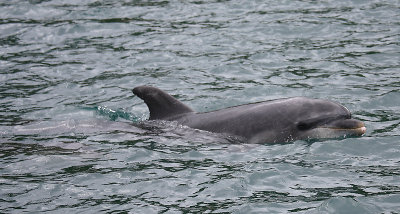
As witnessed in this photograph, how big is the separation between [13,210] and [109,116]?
4258mm

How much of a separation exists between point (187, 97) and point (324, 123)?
11.3 feet

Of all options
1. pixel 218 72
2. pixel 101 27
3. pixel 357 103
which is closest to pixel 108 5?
pixel 101 27

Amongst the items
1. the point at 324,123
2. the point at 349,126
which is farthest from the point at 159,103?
the point at 349,126

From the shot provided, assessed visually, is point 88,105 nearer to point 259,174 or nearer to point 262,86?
point 262,86

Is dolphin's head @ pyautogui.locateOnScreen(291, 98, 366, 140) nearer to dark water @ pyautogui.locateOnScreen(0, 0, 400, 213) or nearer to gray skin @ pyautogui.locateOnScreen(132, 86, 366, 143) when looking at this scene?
gray skin @ pyautogui.locateOnScreen(132, 86, 366, 143)

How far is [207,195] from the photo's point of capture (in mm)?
7883

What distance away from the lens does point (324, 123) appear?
9.45 m

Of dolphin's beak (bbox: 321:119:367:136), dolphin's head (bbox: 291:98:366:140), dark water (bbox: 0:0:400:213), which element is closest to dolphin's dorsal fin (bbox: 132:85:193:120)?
dark water (bbox: 0:0:400:213)

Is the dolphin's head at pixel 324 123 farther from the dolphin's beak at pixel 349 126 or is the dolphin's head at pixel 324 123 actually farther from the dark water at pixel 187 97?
the dark water at pixel 187 97

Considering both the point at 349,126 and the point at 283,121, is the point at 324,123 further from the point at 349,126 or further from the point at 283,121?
the point at 283,121

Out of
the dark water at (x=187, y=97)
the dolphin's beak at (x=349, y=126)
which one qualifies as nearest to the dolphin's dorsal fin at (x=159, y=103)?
the dark water at (x=187, y=97)

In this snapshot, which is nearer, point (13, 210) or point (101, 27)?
point (13, 210)

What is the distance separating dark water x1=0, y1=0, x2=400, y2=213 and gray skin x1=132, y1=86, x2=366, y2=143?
198 millimetres

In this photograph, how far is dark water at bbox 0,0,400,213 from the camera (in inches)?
311
